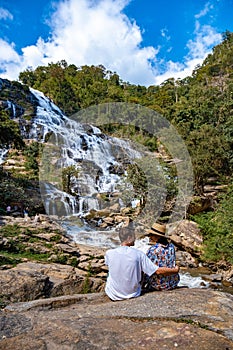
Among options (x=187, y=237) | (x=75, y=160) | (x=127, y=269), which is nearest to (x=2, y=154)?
(x=75, y=160)

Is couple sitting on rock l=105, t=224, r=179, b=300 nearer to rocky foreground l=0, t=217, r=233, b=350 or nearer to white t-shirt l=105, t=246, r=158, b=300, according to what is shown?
white t-shirt l=105, t=246, r=158, b=300

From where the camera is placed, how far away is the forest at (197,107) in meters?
12.9

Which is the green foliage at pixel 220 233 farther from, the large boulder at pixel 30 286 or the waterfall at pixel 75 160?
the waterfall at pixel 75 160

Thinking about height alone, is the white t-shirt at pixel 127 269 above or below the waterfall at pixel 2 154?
below

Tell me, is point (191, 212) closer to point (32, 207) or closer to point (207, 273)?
point (207, 273)

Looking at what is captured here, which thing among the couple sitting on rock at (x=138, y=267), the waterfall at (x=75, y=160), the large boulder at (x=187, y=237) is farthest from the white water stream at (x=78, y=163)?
the couple sitting on rock at (x=138, y=267)

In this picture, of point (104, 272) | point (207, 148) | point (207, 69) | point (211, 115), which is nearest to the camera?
point (104, 272)

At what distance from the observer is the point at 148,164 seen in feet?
50.8

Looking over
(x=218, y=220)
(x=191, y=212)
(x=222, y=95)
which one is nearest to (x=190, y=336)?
(x=218, y=220)

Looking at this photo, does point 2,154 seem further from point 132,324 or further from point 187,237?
point 132,324

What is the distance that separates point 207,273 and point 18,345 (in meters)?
9.48

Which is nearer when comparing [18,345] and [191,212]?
[18,345]

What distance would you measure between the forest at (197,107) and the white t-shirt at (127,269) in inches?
318

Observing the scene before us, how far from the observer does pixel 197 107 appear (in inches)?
1102
